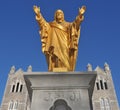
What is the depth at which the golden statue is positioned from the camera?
4613mm

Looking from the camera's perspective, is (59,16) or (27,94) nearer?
(59,16)

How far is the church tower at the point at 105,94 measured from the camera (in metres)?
35.5

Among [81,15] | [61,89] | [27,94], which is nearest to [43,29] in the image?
[81,15]

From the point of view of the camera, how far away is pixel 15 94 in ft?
125

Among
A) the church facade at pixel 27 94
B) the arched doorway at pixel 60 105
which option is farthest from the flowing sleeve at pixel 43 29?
the church facade at pixel 27 94

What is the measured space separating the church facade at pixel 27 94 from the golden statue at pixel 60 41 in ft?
99.9

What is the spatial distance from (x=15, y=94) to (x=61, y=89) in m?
35.7

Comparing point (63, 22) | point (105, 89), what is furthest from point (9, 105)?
point (63, 22)

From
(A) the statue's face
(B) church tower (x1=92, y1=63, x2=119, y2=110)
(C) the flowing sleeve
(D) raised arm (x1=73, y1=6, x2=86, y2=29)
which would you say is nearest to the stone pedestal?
(C) the flowing sleeve

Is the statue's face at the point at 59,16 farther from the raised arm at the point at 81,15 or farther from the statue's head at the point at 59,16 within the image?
the raised arm at the point at 81,15

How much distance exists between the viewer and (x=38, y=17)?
485 cm

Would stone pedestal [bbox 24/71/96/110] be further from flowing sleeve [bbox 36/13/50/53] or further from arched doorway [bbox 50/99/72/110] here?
flowing sleeve [bbox 36/13/50/53]

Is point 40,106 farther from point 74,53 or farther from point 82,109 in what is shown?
point 74,53

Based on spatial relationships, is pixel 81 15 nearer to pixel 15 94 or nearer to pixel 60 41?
pixel 60 41
